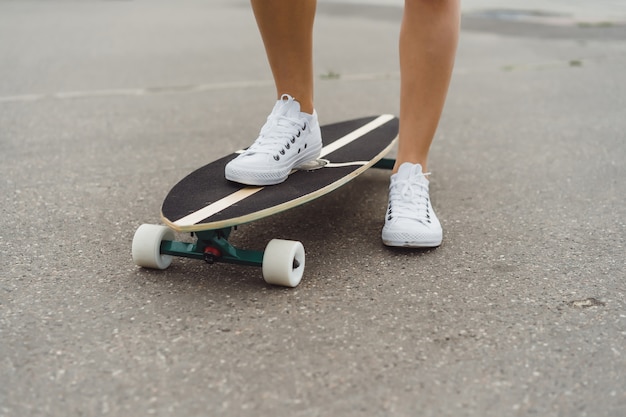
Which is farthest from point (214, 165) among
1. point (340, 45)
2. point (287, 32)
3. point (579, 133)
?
point (340, 45)

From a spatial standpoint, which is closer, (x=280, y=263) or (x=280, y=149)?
(x=280, y=263)

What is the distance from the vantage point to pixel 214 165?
2.21 meters

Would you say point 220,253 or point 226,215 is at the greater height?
point 226,215

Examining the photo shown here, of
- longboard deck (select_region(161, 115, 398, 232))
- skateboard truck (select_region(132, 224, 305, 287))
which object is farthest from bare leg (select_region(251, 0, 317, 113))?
skateboard truck (select_region(132, 224, 305, 287))

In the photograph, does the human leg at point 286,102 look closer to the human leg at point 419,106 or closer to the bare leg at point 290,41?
the bare leg at point 290,41

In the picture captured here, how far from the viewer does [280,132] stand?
2.13m

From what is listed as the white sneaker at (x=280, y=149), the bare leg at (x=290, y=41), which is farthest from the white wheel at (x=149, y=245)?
the bare leg at (x=290, y=41)

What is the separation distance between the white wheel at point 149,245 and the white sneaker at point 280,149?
27 cm

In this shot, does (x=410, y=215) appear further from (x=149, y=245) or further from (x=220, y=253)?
(x=149, y=245)

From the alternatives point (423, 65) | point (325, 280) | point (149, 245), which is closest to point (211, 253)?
point (149, 245)

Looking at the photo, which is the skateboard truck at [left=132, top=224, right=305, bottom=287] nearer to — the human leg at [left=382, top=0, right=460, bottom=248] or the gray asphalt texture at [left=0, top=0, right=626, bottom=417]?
the gray asphalt texture at [left=0, top=0, right=626, bottom=417]

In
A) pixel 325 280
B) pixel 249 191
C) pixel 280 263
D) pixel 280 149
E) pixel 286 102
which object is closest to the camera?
pixel 280 263

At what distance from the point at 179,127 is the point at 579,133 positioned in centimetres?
193

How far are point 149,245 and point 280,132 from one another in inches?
20.8
